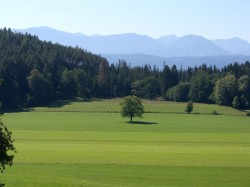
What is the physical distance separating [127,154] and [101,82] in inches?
4753

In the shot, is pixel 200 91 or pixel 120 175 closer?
pixel 120 175

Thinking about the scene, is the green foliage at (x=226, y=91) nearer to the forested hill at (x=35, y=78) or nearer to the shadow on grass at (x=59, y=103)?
the forested hill at (x=35, y=78)

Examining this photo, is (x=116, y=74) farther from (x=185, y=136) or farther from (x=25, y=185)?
(x=25, y=185)

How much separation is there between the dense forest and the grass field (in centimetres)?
4243

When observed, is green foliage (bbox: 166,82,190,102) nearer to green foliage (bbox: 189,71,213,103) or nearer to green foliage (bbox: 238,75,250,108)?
green foliage (bbox: 189,71,213,103)

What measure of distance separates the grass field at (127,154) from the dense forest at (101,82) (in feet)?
139

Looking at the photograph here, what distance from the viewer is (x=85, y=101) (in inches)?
5999

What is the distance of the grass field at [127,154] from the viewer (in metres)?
37.3

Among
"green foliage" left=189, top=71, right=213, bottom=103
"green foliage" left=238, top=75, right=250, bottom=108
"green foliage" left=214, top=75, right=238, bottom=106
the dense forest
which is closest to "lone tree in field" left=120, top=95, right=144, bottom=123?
the dense forest

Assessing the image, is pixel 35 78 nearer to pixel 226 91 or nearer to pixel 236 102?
pixel 226 91

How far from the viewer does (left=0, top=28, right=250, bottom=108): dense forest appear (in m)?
146

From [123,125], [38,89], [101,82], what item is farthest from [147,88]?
[123,125]

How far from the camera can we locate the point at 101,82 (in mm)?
172750

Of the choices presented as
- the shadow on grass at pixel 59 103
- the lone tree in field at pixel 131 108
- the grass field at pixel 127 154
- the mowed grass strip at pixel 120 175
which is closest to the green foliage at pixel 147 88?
the shadow on grass at pixel 59 103
